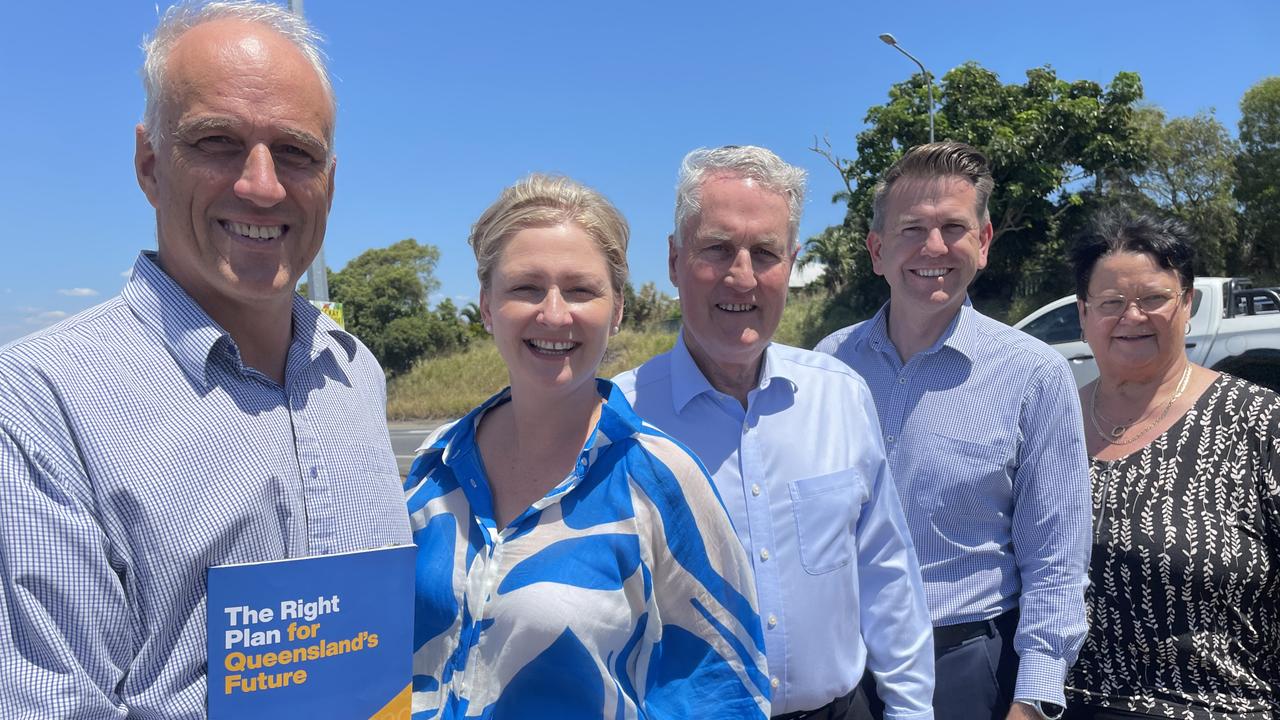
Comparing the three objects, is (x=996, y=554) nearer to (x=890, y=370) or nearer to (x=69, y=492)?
(x=890, y=370)

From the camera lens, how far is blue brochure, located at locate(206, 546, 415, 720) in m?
1.34

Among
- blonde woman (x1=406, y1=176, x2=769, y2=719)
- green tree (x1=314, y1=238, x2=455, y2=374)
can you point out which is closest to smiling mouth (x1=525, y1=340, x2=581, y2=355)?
blonde woman (x1=406, y1=176, x2=769, y2=719)

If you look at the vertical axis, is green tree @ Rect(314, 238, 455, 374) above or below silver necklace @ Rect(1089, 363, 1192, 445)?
above

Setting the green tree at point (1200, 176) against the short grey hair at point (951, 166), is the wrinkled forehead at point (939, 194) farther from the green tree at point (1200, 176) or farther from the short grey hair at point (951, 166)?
the green tree at point (1200, 176)

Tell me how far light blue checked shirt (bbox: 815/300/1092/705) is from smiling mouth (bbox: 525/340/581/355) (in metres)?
1.29

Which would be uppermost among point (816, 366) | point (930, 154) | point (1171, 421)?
point (930, 154)

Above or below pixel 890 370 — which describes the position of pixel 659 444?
below

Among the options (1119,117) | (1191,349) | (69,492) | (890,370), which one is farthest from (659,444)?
(1119,117)

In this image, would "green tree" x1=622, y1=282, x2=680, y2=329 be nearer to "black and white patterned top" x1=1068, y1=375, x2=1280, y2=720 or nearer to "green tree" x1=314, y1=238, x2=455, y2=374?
"green tree" x1=314, y1=238, x2=455, y2=374

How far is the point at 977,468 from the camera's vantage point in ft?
8.25

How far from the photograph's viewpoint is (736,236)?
2.23 metres

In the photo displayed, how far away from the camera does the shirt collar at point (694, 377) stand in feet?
7.48

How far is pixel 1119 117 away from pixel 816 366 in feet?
79.9

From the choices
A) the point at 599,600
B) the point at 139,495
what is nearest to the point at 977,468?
the point at 599,600
